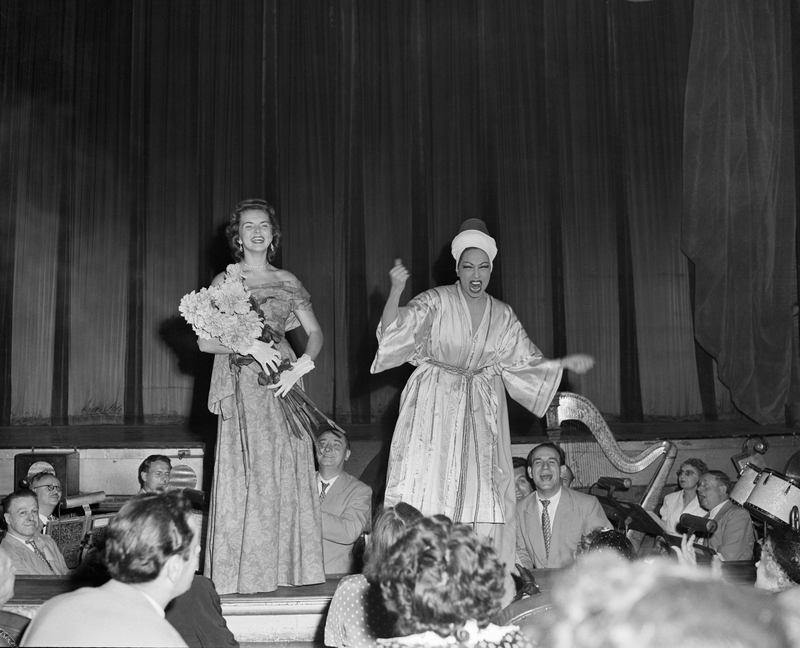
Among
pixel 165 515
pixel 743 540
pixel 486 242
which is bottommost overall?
pixel 743 540

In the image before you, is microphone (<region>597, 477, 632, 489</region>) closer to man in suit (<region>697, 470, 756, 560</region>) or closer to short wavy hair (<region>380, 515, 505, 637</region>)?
man in suit (<region>697, 470, 756, 560</region>)

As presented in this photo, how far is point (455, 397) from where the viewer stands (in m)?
3.69

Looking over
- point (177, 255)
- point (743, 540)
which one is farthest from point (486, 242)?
point (177, 255)

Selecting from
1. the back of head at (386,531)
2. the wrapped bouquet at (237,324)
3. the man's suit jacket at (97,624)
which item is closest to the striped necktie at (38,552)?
the wrapped bouquet at (237,324)

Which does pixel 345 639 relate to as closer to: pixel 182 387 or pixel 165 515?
pixel 165 515

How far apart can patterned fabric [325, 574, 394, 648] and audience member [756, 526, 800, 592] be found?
1.10 m

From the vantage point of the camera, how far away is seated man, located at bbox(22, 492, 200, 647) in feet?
5.04

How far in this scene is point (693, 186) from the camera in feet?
30.8

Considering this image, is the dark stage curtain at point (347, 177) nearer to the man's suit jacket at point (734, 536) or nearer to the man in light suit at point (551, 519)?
the man's suit jacket at point (734, 536)

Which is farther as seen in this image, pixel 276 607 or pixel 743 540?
pixel 743 540

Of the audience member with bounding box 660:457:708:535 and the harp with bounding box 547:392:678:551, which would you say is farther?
the harp with bounding box 547:392:678:551

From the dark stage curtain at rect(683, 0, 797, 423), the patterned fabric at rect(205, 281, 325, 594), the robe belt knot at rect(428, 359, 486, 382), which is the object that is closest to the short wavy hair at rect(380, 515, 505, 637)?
the patterned fabric at rect(205, 281, 325, 594)

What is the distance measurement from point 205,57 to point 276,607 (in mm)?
7522

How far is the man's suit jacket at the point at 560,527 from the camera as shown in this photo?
14.1 ft
